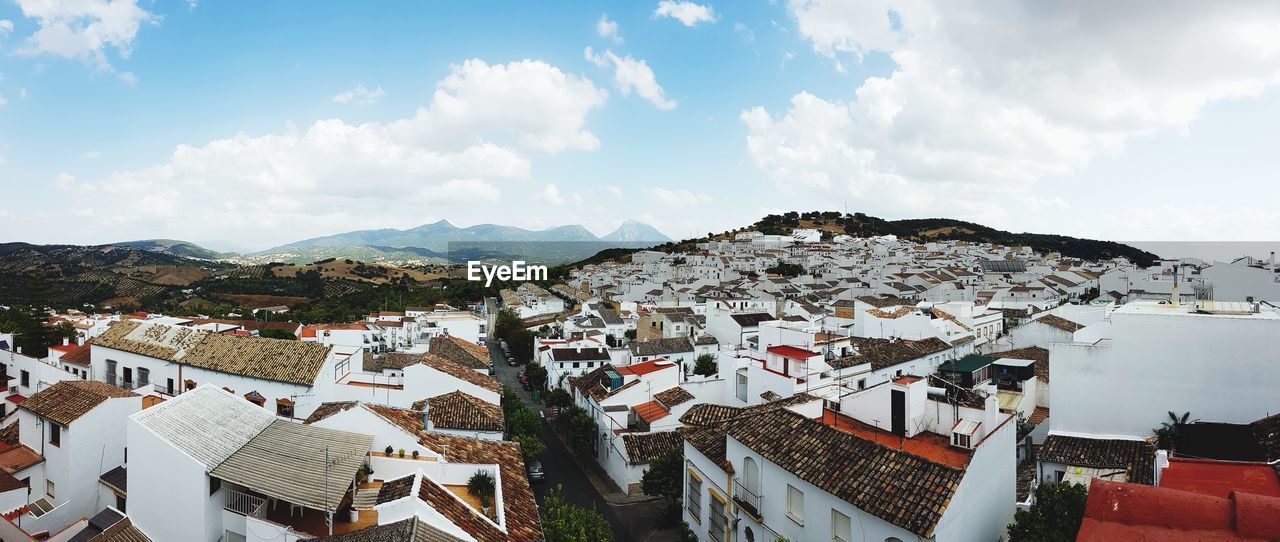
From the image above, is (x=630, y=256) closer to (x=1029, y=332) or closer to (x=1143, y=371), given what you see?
(x=1029, y=332)

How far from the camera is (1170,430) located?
49.5 ft

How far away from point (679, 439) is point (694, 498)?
6911mm

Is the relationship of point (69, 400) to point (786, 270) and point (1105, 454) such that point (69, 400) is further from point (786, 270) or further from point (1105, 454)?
point (786, 270)

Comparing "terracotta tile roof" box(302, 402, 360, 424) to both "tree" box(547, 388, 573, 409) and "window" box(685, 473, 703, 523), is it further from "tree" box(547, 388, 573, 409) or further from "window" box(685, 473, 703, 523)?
"tree" box(547, 388, 573, 409)

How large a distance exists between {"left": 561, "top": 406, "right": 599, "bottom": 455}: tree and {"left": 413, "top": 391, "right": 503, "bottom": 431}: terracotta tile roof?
4502 millimetres

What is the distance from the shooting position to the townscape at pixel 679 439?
9.62 meters

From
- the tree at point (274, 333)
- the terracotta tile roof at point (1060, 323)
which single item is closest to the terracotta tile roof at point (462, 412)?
the tree at point (274, 333)

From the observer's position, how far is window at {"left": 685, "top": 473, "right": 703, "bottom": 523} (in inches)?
584

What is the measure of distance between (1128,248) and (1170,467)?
5534 inches

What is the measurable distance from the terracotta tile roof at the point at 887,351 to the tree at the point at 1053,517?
1614 centimetres

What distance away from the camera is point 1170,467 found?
29.6 feet

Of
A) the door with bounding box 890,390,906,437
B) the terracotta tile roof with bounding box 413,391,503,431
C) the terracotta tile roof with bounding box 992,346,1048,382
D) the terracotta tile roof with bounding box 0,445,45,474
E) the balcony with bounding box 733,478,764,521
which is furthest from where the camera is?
the terracotta tile roof with bounding box 992,346,1048,382

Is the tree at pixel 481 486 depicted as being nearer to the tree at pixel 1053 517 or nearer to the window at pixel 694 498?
the window at pixel 694 498

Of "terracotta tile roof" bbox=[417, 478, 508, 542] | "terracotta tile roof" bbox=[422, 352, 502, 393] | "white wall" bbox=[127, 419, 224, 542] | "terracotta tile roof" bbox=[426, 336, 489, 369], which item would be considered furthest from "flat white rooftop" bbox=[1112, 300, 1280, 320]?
"terracotta tile roof" bbox=[426, 336, 489, 369]
